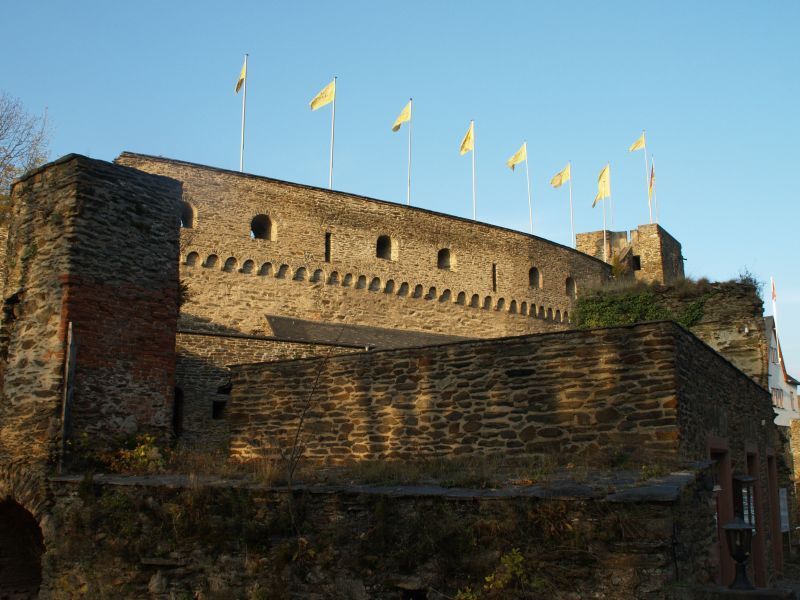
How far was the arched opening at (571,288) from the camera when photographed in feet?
127

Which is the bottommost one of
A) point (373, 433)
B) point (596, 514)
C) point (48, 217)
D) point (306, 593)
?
point (306, 593)

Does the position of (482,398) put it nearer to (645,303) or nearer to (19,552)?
(19,552)

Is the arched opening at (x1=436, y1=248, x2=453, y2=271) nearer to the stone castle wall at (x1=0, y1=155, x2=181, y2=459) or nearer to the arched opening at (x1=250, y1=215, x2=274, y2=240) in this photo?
the arched opening at (x1=250, y1=215, x2=274, y2=240)

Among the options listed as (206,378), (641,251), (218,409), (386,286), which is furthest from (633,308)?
(641,251)

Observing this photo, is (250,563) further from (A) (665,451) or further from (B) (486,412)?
(A) (665,451)

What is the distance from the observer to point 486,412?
11414mm

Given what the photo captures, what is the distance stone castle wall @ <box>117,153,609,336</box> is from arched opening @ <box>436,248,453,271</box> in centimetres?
15

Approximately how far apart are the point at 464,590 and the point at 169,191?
8.27 m

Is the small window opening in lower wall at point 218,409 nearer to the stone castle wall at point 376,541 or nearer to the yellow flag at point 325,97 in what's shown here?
the stone castle wall at point 376,541

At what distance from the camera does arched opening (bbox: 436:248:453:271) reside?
111ft

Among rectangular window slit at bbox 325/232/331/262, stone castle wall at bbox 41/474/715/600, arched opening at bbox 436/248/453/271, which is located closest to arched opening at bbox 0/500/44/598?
stone castle wall at bbox 41/474/715/600

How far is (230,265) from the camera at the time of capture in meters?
27.8

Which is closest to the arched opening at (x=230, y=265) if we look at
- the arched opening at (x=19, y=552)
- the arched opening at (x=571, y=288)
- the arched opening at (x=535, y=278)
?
the arched opening at (x=535, y=278)

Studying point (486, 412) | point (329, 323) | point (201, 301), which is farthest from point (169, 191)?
point (329, 323)
